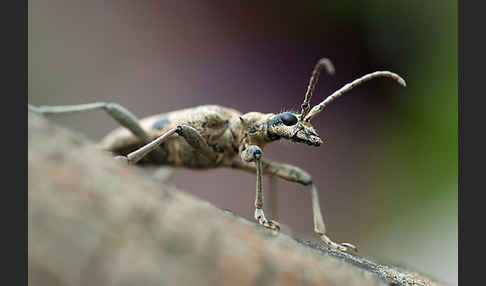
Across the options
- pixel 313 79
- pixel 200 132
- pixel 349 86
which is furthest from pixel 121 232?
pixel 200 132

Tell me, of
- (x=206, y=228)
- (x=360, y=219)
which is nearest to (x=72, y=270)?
(x=206, y=228)

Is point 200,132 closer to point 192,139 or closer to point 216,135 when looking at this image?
point 216,135

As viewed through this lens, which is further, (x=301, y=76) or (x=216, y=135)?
(x=301, y=76)

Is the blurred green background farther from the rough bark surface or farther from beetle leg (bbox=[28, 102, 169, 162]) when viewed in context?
the rough bark surface

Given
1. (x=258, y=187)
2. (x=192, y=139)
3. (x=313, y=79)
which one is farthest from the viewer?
(x=192, y=139)

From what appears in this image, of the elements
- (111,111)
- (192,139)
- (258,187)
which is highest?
(111,111)

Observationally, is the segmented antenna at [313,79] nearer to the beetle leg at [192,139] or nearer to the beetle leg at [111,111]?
the beetle leg at [192,139]
